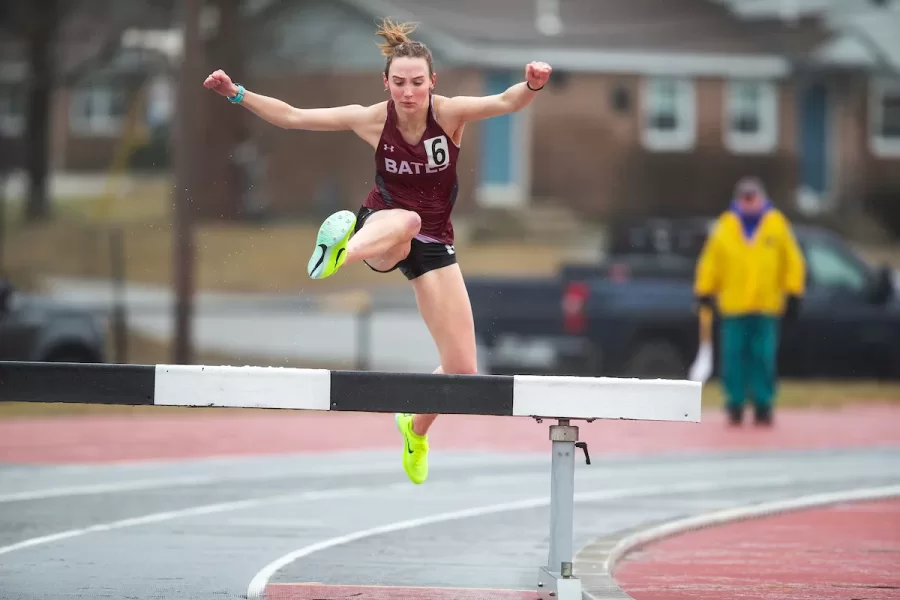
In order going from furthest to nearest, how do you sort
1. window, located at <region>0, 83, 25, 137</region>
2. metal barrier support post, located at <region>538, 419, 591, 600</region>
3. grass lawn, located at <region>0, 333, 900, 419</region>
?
1. window, located at <region>0, 83, 25, 137</region>
2. grass lawn, located at <region>0, 333, 900, 419</region>
3. metal barrier support post, located at <region>538, 419, 591, 600</region>

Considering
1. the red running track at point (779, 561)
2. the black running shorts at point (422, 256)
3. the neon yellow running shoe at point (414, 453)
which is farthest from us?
the neon yellow running shoe at point (414, 453)

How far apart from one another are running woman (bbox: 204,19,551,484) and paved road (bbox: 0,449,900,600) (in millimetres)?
1399

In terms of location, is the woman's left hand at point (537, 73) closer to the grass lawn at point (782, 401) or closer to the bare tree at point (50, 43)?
the grass lawn at point (782, 401)

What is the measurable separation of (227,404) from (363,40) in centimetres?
4015

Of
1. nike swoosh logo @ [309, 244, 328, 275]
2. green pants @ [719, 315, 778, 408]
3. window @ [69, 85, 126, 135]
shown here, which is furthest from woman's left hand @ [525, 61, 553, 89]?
window @ [69, 85, 126, 135]

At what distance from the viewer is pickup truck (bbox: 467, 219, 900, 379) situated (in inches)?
750

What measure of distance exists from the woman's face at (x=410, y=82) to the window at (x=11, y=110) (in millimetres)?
45833

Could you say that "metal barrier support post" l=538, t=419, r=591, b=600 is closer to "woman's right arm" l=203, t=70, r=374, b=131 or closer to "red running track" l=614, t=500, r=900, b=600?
"red running track" l=614, t=500, r=900, b=600

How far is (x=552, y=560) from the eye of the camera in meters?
7.39

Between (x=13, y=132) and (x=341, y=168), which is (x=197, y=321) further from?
(x=13, y=132)

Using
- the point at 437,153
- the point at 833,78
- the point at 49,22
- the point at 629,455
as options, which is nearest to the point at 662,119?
the point at 833,78

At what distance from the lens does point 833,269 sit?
66.0ft

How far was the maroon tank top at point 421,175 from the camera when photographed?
300 inches

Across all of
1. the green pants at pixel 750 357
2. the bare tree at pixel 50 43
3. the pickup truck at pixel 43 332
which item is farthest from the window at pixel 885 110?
the pickup truck at pixel 43 332
